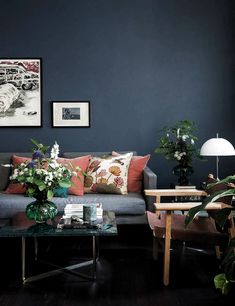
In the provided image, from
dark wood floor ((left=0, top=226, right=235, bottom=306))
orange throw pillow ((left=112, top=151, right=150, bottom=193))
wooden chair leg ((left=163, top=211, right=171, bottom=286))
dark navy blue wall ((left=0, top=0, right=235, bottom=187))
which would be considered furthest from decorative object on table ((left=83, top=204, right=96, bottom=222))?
dark navy blue wall ((left=0, top=0, right=235, bottom=187))

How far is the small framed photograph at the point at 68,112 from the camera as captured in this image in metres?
4.75

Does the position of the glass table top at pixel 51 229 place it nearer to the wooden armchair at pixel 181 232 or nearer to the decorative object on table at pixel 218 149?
the wooden armchair at pixel 181 232

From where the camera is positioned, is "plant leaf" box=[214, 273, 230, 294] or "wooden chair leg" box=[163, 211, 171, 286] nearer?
"plant leaf" box=[214, 273, 230, 294]

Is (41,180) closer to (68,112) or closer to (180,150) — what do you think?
(180,150)

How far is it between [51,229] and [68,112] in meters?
2.14

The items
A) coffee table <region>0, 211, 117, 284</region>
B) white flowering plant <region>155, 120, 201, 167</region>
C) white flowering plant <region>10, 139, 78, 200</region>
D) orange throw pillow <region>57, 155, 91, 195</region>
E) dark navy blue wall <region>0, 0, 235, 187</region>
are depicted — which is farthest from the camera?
dark navy blue wall <region>0, 0, 235, 187</region>

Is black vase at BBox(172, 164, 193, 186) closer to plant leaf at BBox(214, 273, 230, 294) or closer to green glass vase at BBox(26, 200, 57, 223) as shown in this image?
green glass vase at BBox(26, 200, 57, 223)

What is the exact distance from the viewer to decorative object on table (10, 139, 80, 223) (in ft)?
9.59

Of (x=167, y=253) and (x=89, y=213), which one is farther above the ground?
(x=89, y=213)

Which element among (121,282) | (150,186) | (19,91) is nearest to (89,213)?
(121,282)

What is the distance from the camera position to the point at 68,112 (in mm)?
4766

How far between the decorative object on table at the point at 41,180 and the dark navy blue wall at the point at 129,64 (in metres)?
1.81

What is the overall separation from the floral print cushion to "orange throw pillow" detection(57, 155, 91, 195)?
62 millimetres

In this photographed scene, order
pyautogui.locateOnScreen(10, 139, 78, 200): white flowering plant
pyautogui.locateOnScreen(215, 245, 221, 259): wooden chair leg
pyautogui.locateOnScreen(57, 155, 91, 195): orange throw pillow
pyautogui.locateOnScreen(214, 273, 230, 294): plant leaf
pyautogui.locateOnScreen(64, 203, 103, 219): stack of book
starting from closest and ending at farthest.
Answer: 1. pyautogui.locateOnScreen(214, 273, 230, 294): plant leaf
2. pyautogui.locateOnScreen(10, 139, 78, 200): white flowering plant
3. pyautogui.locateOnScreen(64, 203, 103, 219): stack of book
4. pyautogui.locateOnScreen(215, 245, 221, 259): wooden chair leg
5. pyautogui.locateOnScreen(57, 155, 91, 195): orange throw pillow
